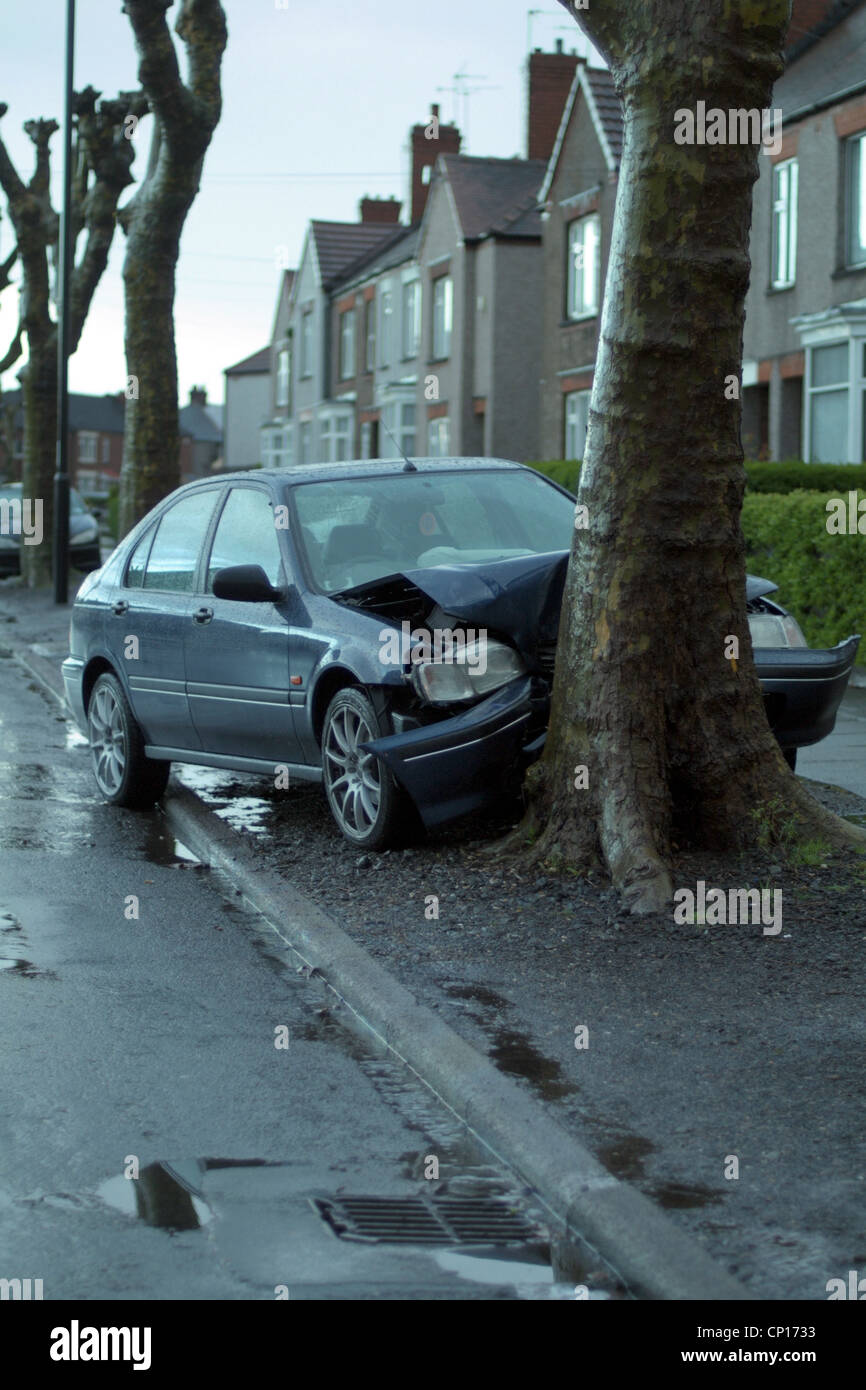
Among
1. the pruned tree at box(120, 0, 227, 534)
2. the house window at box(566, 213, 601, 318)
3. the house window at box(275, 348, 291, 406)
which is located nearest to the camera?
the pruned tree at box(120, 0, 227, 534)

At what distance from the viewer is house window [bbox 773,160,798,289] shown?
91.7 ft

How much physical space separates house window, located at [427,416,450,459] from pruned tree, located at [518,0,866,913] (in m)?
35.3

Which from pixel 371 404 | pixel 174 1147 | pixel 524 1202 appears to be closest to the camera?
pixel 524 1202

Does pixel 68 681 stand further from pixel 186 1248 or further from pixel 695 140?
pixel 186 1248

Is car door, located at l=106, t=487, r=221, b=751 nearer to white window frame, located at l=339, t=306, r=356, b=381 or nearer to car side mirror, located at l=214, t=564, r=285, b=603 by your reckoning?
car side mirror, located at l=214, t=564, r=285, b=603

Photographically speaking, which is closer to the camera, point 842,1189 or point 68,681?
point 842,1189

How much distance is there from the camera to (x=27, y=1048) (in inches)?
216

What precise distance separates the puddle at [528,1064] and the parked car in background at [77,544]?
28339 millimetres

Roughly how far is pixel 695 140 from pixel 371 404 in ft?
146

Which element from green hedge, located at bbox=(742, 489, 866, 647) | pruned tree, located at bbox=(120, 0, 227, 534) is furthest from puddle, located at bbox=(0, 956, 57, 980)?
pruned tree, located at bbox=(120, 0, 227, 534)

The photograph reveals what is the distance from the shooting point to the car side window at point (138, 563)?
33.4ft

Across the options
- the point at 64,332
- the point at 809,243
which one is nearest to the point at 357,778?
the point at 64,332

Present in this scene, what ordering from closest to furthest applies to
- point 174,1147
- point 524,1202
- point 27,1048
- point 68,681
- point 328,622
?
point 524,1202
point 174,1147
point 27,1048
point 328,622
point 68,681
